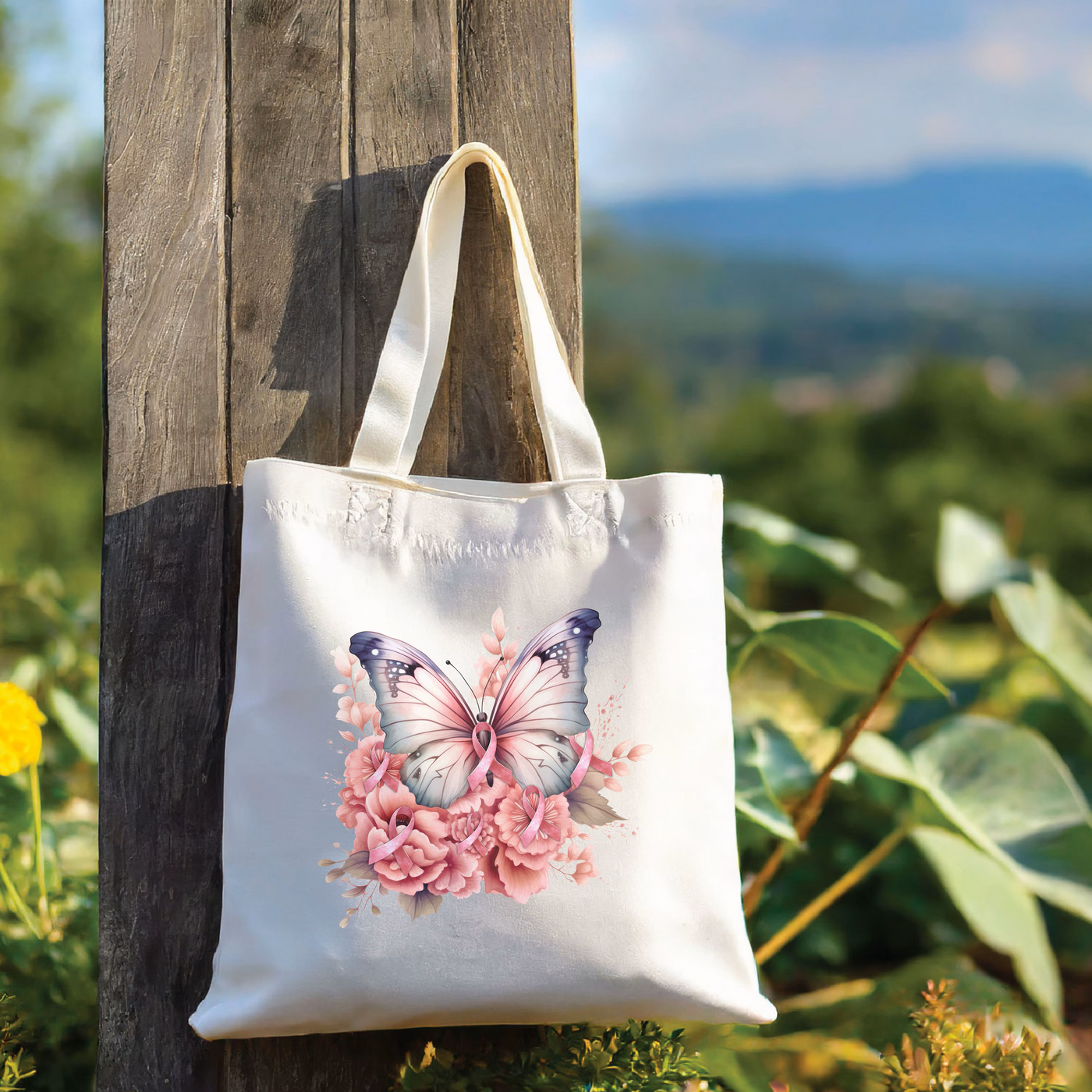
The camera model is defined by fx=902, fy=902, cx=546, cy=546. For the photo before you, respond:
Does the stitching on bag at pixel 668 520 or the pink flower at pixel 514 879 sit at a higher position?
the stitching on bag at pixel 668 520

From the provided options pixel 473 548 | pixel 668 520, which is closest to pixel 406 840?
pixel 473 548

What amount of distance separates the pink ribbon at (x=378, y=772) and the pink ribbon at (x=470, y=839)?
86 mm

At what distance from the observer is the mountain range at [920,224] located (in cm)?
394

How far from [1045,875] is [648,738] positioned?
0.56 m

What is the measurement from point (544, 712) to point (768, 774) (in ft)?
1.35

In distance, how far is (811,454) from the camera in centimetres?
282

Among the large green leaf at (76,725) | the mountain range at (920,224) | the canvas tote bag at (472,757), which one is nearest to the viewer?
the canvas tote bag at (472,757)

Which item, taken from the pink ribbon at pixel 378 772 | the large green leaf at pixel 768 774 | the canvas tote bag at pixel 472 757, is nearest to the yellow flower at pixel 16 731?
the canvas tote bag at pixel 472 757

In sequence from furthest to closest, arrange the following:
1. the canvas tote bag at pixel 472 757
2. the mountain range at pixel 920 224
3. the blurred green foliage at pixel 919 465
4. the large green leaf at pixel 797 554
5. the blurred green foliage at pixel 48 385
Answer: the mountain range at pixel 920 224 < the blurred green foliage at pixel 48 385 < the blurred green foliage at pixel 919 465 < the large green leaf at pixel 797 554 < the canvas tote bag at pixel 472 757

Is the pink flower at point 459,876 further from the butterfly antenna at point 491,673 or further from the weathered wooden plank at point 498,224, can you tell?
the weathered wooden plank at point 498,224

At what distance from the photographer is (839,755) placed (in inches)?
41.4

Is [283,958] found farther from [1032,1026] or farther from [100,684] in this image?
[1032,1026]

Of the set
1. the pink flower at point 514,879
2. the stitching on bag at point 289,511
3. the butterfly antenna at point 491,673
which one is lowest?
the pink flower at point 514,879

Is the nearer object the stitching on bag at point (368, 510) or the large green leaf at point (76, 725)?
the stitching on bag at point (368, 510)
